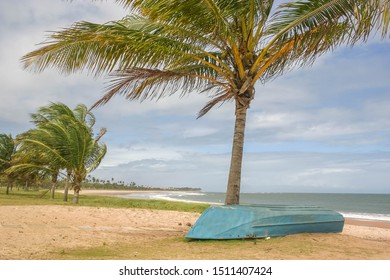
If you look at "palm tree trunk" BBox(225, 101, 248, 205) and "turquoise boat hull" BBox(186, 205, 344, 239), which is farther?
"palm tree trunk" BBox(225, 101, 248, 205)

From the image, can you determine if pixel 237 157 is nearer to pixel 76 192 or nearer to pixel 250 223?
pixel 250 223

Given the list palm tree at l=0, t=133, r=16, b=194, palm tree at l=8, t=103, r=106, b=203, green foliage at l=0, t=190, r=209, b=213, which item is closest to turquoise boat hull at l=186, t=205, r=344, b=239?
green foliage at l=0, t=190, r=209, b=213

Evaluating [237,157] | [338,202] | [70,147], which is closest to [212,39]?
[237,157]

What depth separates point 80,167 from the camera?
59.0ft

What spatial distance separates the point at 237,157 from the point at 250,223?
1.36 meters

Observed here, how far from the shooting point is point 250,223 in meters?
6.49

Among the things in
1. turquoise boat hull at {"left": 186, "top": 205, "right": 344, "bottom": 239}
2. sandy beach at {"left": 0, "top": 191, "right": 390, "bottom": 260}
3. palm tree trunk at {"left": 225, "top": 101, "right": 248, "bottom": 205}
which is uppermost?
palm tree trunk at {"left": 225, "top": 101, "right": 248, "bottom": 205}

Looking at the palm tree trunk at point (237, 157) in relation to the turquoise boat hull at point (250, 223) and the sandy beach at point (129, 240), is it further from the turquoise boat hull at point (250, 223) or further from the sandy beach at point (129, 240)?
the sandy beach at point (129, 240)

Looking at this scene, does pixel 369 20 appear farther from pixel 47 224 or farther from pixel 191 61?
pixel 47 224

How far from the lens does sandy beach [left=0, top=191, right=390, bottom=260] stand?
5270 millimetres

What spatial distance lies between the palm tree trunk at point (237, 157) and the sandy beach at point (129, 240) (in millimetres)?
1266

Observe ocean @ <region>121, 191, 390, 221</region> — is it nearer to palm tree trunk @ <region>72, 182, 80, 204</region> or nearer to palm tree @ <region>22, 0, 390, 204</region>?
palm tree @ <region>22, 0, 390, 204</region>

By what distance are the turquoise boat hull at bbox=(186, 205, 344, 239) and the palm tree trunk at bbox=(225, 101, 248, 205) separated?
45cm
